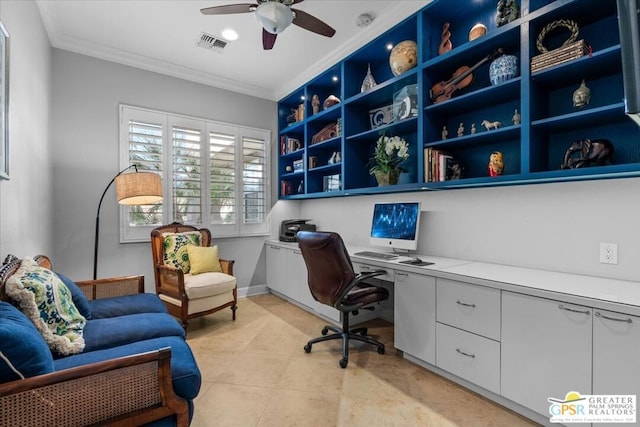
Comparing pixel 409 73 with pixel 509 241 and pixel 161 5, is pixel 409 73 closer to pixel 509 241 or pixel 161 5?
pixel 509 241

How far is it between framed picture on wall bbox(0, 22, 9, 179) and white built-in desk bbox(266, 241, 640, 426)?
2432mm

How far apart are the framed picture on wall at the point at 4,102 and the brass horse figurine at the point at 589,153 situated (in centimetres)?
315

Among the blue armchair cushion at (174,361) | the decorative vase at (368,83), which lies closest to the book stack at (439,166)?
the decorative vase at (368,83)

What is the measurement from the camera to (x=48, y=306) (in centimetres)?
151

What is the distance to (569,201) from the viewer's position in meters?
1.99

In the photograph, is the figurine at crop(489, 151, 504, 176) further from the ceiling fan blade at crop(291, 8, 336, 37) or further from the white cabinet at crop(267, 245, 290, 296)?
the white cabinet at crop(267, 245, 290, 296)

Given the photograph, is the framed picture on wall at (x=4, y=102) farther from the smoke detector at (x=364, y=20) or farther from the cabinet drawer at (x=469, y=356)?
the cabinet drawer at (x=469, y=356)

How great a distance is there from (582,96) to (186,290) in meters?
3.35

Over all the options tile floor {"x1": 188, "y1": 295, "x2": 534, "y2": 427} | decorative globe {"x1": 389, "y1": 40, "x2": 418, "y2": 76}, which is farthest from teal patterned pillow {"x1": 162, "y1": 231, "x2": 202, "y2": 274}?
decorative globe {"x1": 389, "y1": 40, "x2": 418, "y2": 76}

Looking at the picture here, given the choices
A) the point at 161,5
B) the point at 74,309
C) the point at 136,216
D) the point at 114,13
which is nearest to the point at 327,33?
the point at 161,5

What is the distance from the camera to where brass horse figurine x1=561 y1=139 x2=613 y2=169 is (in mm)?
1766

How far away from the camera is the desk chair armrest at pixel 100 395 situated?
1.05 m

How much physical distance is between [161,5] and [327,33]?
1.43 m

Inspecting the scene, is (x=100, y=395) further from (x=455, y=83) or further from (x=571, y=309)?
(x=455, y=83)
